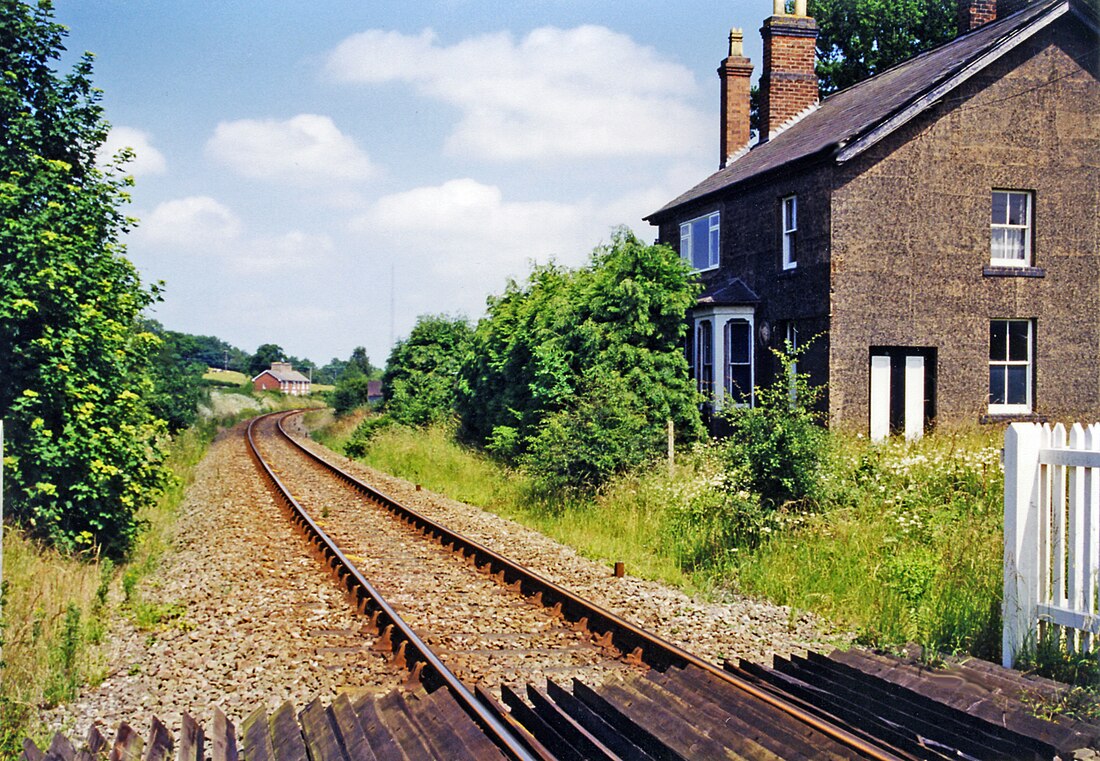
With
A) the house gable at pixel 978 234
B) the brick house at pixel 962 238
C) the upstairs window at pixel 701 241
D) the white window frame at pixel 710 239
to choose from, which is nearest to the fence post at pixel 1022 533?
the brick house at pixel 962 238

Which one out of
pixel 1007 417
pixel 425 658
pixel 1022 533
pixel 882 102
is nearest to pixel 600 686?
pixel 425 658

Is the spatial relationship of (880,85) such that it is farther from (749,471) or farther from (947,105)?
(749,471)

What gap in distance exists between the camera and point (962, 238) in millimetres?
18219

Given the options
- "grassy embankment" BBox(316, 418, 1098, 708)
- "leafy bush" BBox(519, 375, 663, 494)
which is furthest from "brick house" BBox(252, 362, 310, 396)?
"grassy embankment" BBox(316, 418, 1098, 708)

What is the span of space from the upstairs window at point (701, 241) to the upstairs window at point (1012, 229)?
6557mm

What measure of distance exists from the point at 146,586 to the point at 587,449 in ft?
23.1

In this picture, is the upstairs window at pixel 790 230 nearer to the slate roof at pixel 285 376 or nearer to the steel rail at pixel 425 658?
the steel rail at pixel 425 658

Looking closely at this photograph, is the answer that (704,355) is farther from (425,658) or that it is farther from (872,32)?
(872,32)

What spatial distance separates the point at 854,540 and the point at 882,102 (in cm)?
1265

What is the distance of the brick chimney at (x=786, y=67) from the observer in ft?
76.1

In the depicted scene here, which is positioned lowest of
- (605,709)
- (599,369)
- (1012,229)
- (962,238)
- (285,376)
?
(605,709)

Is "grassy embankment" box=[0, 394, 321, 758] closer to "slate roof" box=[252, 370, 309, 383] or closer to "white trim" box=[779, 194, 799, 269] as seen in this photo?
"white trim" box=[779, 194, 799, 269]

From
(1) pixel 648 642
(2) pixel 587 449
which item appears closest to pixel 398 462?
(2) pixel 587 449

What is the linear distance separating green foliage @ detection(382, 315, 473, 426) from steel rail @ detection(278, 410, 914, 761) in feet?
64.8
